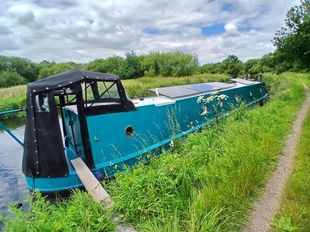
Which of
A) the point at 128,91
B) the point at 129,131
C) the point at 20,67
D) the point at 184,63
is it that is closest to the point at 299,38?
the point at 128,91

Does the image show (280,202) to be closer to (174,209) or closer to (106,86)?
(174,209)

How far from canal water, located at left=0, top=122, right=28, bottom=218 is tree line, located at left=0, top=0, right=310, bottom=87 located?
21392 mm

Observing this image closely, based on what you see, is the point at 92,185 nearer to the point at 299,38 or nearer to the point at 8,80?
the point at 299,38

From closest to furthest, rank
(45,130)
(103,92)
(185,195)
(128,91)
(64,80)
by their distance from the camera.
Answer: (185,195) → (45,130) → (64,80) → (103,92) → (128,91)

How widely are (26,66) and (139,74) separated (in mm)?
50470

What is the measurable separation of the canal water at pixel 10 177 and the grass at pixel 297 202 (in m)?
5.76

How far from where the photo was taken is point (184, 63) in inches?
2418

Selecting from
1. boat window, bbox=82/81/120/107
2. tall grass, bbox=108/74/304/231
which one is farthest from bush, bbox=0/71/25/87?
tall grass, bbox=108/74/304/231

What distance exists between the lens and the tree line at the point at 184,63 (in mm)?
27156

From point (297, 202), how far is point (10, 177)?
7.94 metres

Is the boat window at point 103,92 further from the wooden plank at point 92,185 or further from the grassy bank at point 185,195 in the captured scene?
the grassy bank at point 185,195

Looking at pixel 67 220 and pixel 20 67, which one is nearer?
pixel 67 220

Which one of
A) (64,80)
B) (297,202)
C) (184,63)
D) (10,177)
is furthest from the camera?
(184,63)

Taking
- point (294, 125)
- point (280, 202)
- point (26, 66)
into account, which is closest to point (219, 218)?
point (280, 202)
